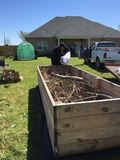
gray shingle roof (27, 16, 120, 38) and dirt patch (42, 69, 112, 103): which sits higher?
gray shingle roof (27, 16, 120, 38)

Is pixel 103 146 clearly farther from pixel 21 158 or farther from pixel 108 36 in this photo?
pixel 108 36

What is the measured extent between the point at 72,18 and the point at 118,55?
23453 millimetres

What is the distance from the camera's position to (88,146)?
368cm

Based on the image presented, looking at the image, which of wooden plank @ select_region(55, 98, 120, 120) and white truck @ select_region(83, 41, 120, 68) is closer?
wooden plank @ select_region(55, 98, 120, 120)

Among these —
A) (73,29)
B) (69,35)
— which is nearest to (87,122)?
(69,35)

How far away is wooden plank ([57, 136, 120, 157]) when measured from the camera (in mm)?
3580

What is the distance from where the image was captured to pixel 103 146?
3758 mm

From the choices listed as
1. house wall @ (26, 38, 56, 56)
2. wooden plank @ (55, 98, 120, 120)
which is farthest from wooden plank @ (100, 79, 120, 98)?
house wall @ (26, 38, 56, 56)

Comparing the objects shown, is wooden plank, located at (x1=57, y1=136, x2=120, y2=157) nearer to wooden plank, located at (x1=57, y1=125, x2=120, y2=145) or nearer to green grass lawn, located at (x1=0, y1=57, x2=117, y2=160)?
wooden plank, located at (x1=57, y1=125, x2=120, y2=145)

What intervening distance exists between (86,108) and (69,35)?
2819cm

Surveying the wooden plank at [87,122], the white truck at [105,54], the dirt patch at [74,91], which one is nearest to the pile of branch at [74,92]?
the dirt patch at [74,91]

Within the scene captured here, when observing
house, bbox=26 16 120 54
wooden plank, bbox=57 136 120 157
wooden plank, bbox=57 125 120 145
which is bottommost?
wooden plank, bbox=57 136 120 157

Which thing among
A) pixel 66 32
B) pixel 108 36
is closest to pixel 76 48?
pixel 66 32

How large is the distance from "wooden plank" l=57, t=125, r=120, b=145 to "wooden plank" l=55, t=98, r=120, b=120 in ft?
0.95
